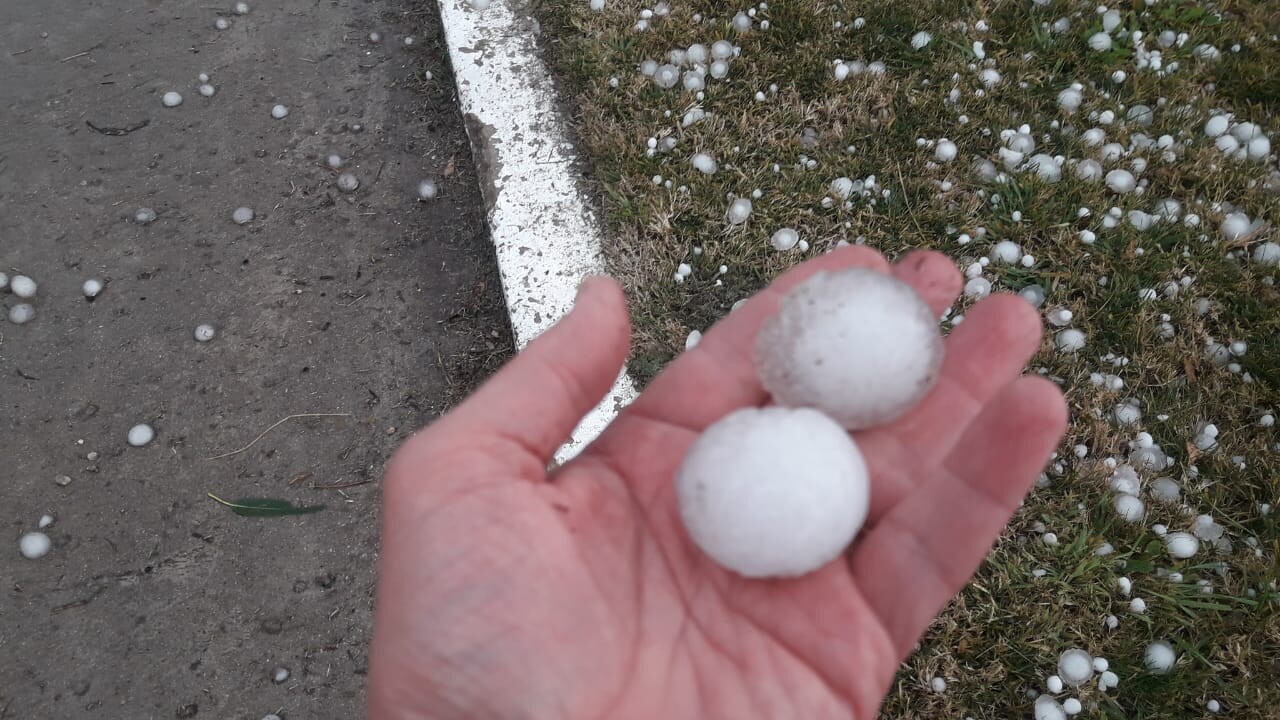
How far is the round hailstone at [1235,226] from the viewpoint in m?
2.35

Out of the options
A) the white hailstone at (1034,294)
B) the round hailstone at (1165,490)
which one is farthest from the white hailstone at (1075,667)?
the white hailstone at (1034,294)

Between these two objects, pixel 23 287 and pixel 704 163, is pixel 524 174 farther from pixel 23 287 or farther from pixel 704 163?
pixel 23 287

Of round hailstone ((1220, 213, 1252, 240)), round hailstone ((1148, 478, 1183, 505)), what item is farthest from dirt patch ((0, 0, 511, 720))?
round hailstone ((1220, 213, 1252, 240))

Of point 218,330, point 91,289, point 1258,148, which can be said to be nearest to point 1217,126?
point 1258,148

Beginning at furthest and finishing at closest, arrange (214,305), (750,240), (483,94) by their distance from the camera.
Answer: (483,94), (214,305), (750,240)

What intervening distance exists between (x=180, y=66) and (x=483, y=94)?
123 centimetres

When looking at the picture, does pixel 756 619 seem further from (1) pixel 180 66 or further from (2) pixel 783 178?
(1) pixel 180 66

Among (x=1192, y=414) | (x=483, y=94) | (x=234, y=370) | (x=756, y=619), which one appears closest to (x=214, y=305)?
(x=234, y=370)

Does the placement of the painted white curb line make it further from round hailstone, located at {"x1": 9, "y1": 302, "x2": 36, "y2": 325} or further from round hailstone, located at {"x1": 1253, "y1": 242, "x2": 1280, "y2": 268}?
round hailstone, located at {"x1": 1253, "y1": 242, "x2": 1280, "y2": 268}

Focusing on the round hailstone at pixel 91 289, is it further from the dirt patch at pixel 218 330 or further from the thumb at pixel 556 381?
the thumb at pixel 556 381

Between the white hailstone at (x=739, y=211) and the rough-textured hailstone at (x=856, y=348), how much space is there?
0.87 metres

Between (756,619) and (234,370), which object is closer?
(756,619)

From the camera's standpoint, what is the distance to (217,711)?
2039 millimetres

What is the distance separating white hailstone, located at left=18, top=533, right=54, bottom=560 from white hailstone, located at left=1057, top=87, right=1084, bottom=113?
3175 millimetres
